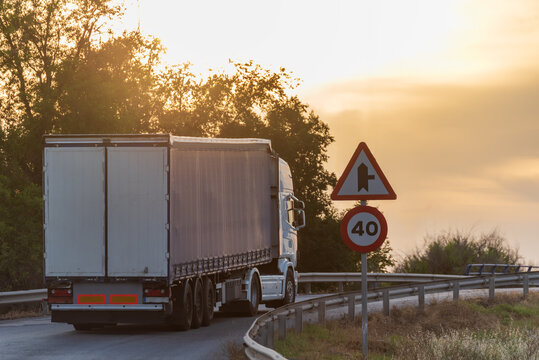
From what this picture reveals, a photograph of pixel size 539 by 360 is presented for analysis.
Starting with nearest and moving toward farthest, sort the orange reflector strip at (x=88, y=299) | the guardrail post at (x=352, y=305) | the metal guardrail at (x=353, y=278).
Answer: the orange reflector strip at (x=88, y=299)
the guardrail post at (x=352, y=305)
the metal guardrail at (x=353, y=278)

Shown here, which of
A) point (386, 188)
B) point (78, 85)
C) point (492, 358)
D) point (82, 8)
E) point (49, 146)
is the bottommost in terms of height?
point (492, 358)

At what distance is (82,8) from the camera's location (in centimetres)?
4562

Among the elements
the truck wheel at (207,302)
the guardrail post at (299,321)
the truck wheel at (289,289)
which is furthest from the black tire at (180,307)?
the truck wheel at (289,289)

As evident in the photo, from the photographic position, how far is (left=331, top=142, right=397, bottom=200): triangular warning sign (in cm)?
1416

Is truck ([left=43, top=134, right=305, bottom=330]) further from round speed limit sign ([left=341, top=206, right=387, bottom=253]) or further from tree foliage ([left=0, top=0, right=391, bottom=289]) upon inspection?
tree foliage ([left=0, top=0, right=391, bottom=289])

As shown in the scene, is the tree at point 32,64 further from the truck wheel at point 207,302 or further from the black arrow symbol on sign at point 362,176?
the black arrow symbol on sign at point 362,176

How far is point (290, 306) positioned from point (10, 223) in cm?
2443

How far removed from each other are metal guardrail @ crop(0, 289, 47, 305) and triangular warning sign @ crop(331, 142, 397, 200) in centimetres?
1247

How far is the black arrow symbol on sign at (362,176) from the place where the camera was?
46.5ft

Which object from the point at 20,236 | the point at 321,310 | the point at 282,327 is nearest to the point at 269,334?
the point at 282,327

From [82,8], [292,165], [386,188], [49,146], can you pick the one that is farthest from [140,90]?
[386,188]

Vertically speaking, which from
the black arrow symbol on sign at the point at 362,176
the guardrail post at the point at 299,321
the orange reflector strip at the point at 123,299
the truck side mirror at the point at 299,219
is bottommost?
the guardrail post at the point at 299,321

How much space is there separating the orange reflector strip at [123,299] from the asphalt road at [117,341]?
25.2 inches

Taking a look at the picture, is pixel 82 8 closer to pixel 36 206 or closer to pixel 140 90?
pixel 140 90
